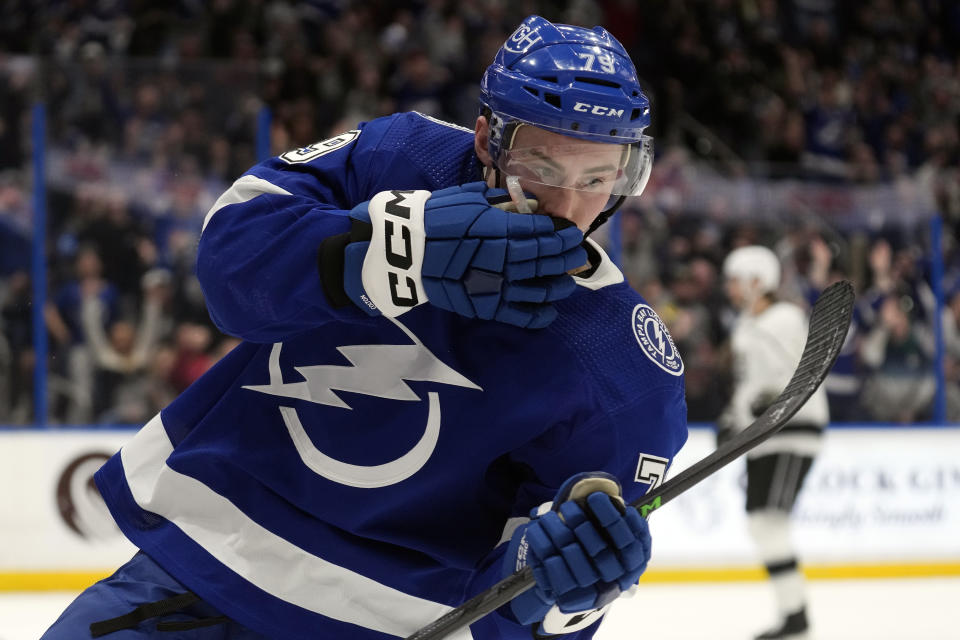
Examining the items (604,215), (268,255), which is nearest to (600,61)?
(604,215)

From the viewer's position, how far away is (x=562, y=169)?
1378 millimetres

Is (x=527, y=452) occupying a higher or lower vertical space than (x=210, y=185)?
higher

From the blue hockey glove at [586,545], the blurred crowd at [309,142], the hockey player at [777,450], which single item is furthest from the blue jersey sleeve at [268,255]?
the blurred crowd at [309,142]

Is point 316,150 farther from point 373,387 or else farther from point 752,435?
point 752,435

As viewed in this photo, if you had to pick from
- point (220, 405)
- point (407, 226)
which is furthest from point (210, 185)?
point (407, 226)

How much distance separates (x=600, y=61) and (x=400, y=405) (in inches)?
18.6

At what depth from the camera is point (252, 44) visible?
6461 mm

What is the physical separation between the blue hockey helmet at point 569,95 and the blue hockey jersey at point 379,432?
10 cm

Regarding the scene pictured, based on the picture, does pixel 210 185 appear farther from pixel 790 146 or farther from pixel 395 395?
pixel 790 146

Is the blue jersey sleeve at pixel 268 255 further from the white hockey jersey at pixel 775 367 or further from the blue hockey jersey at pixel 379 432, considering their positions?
the white hockey jersey at pixel 775 367

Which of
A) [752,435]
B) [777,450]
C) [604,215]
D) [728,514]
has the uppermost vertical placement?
[604,215]

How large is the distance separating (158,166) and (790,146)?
4.43m

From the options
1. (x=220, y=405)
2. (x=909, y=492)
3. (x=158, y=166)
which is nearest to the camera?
(x=220, y=405)

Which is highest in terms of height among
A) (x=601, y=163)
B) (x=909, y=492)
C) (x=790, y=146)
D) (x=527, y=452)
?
(x=601, y=163)
